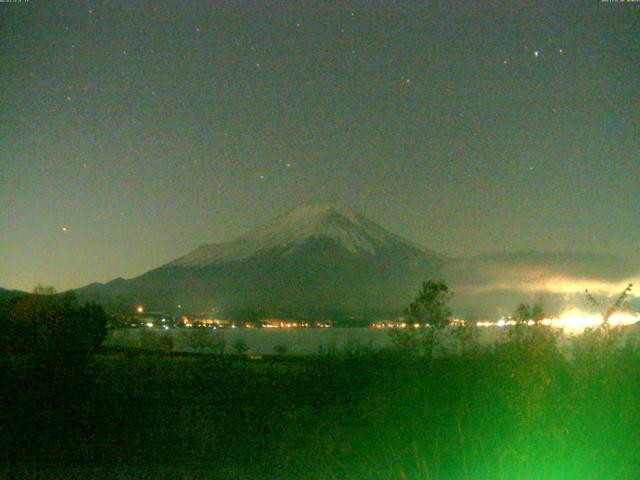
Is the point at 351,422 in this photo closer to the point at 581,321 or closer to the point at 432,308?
the point at 581,321

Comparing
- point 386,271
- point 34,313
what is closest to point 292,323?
point 386,271

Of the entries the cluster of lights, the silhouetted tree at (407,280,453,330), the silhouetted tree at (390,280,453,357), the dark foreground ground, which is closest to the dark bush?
the dark foreground ground

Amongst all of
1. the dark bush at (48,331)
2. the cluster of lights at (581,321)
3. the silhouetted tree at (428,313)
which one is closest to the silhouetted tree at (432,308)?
the silhouetted tree at (428,313)

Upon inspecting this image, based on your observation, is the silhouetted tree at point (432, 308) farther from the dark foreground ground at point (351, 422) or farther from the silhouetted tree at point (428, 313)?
the dark foreground ground at point (351, 422)

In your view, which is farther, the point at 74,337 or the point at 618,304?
the point at 74,337

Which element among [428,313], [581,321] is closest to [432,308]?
[428,313]

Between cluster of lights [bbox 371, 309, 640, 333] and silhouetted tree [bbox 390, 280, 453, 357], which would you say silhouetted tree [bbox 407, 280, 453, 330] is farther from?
cluster of lights [bbox 371, 309, 640, 333]

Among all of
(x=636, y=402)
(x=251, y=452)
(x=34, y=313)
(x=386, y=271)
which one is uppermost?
(x=386, y=271)

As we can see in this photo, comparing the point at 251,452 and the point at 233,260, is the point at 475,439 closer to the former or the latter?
the point at 251,452
